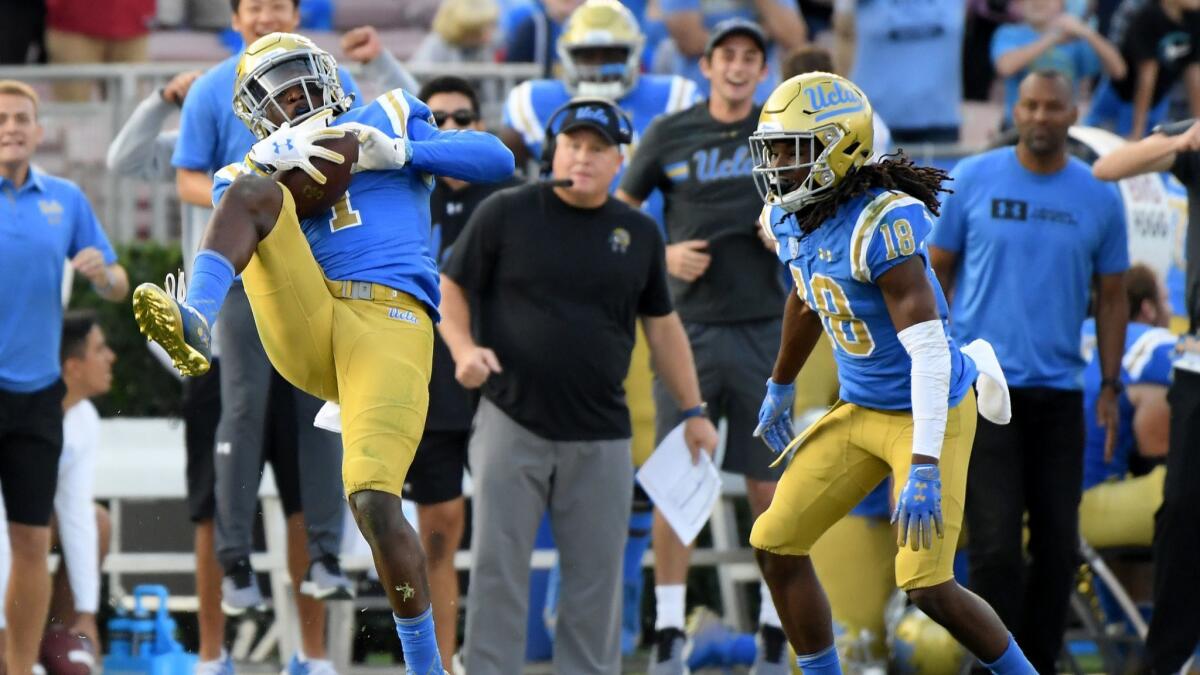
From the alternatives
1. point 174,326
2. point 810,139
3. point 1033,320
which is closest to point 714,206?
point 1033,320

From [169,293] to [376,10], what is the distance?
7769mm

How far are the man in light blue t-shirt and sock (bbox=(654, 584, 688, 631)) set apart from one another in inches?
47.4

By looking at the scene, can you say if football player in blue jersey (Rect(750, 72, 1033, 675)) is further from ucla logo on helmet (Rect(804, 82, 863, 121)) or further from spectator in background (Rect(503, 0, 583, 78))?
spectator in background (Rect(503, 0, 583, 78))

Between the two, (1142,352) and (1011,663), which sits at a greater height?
(1142,352)

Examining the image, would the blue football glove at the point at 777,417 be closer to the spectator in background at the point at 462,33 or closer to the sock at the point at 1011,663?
the sock at the point at 1011,663

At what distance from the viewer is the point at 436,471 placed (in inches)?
313

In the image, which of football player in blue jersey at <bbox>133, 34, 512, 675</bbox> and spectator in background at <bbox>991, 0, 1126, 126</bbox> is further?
spectator in background at <bbox>991, 0, 1126, 126</bbox>

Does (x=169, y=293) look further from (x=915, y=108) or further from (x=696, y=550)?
(x=915, y=108)

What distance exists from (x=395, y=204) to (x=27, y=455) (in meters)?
2.24

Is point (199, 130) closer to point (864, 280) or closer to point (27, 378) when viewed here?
point (27, 378)

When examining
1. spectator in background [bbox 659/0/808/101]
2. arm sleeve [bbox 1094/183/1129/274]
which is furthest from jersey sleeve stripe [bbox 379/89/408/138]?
spectator in background [bbox 659/0/808/101]

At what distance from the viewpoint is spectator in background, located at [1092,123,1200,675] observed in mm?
7586

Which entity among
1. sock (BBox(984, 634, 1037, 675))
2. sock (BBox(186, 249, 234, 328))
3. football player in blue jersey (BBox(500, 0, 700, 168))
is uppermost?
football player in blue jersey (BBox(500, 0, 700, 168))

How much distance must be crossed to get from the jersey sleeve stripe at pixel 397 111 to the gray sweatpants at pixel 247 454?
1.57 metres
